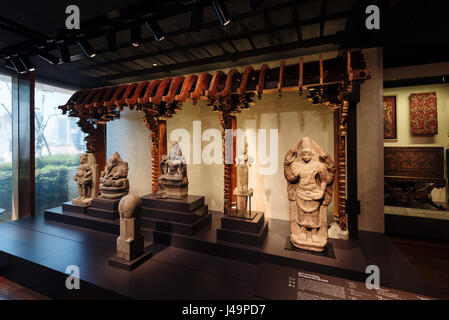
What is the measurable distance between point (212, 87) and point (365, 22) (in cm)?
246

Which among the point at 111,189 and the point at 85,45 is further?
the point at 111,189

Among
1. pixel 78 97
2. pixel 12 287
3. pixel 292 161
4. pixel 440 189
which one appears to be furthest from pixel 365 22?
pixel 12 287

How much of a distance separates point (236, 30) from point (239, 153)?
2218 mm

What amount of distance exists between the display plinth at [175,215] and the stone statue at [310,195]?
1.54 m

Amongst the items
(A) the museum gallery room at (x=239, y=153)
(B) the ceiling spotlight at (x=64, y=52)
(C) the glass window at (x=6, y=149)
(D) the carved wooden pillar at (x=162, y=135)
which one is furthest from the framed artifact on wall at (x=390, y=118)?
(C) the glass window at (x=6, y=149)

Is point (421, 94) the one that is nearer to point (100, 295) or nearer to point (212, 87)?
Answer: point (212, 87)

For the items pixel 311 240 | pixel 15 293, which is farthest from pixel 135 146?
pixel 311 240

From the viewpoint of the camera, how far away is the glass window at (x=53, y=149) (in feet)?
16.4

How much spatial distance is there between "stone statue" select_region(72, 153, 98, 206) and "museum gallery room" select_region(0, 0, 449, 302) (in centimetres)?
3

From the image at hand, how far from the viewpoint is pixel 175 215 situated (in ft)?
10.9

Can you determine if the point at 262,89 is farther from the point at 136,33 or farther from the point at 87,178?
the point at 87,178

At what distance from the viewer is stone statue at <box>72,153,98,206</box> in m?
4.17

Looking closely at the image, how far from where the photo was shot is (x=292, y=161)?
2754 millimetres

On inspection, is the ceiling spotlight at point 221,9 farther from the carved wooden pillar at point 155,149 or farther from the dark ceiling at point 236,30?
the carved wooden pillar at point 155,149
